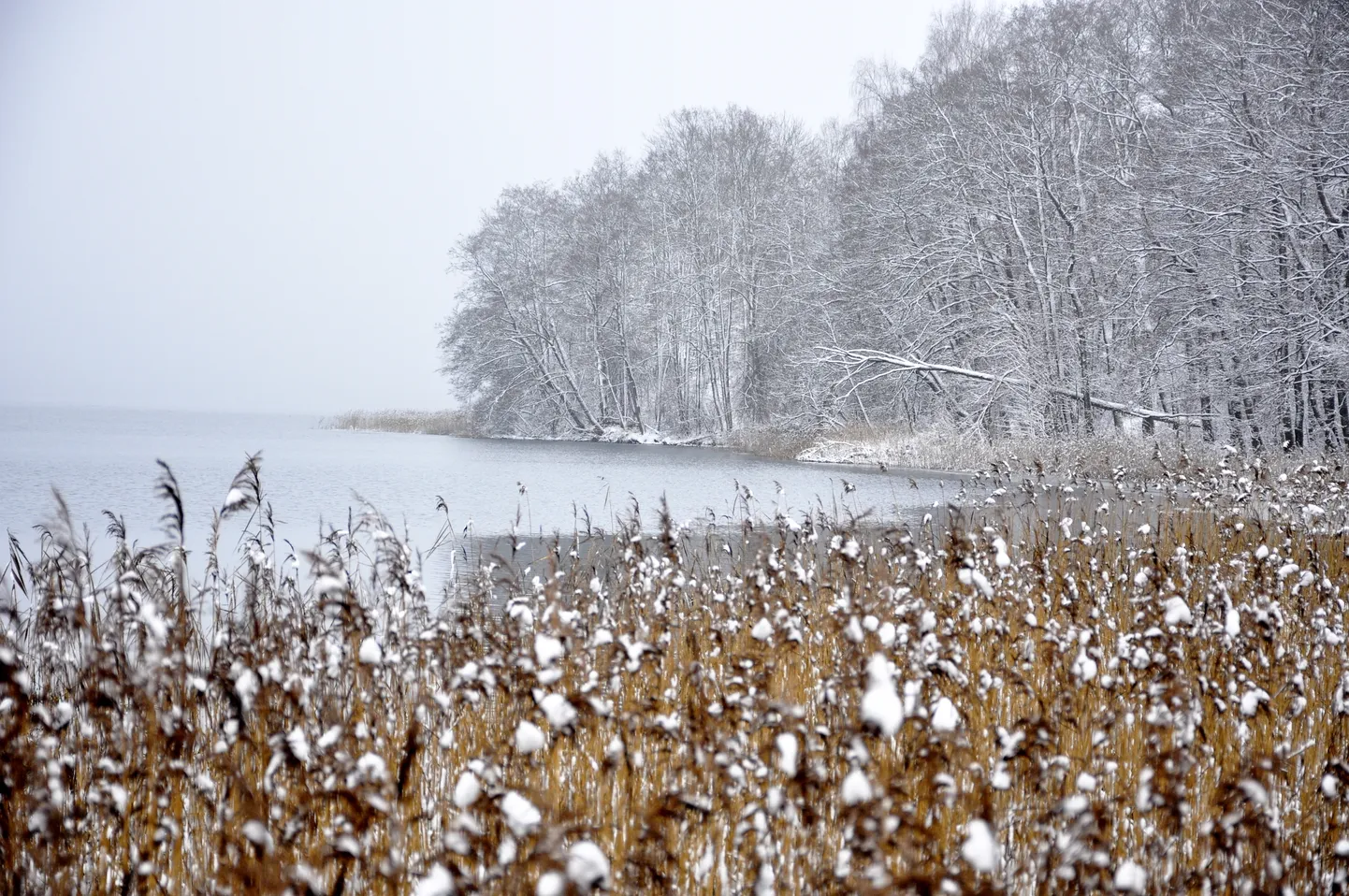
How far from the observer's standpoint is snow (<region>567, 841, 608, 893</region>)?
143cm

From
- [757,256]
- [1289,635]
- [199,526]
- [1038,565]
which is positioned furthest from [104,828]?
[757,256]

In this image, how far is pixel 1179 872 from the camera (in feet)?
8.91

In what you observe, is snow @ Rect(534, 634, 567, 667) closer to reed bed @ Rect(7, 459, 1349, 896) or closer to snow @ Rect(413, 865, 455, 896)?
reed bed @ Rect(7, 459, 1349, 896)

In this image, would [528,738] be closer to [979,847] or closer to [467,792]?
[467,792]

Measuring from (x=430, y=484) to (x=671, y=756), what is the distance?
17.3m

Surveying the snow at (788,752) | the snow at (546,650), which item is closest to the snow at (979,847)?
the snow at (788,752)

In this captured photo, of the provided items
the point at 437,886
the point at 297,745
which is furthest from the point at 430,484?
the point at 437,886

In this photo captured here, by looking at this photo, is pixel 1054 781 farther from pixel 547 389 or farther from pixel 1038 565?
pixel 547 389

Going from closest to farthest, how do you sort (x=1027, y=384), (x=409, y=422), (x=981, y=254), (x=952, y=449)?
(x=1027, y=384) < (x=952, y=449) < (x=981, y=254) < (x=409, y=422)

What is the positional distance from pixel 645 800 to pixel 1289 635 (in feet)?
13.6

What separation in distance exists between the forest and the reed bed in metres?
12.6

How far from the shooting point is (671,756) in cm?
355

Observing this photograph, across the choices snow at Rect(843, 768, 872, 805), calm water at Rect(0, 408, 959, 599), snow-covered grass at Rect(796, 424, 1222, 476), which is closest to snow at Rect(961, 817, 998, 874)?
snow at Rect(843, 768, 872, 805)

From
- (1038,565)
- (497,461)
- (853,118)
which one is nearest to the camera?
(1038,565)
